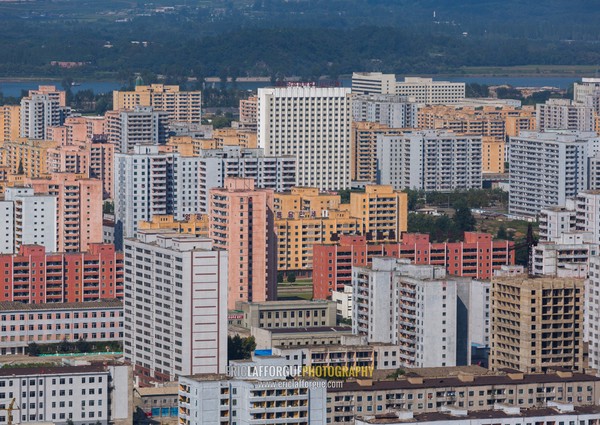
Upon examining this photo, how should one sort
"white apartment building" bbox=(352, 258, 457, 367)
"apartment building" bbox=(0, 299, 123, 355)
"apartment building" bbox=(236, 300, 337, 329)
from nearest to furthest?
1. "white apartment building" bbox=(352, 258, 457, 367)
2. "apartment building" bbox=(0, 299, 123, 355)
3. "apartment building" bbox=(236, 300, 337, 329)

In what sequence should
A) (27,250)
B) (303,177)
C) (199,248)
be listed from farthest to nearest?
(303,177)
(27,250)
(199,248)

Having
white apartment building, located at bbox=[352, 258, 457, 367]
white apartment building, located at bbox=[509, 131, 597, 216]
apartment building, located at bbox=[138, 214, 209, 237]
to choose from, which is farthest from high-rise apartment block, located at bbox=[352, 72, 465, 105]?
white apartment building, located at bbox=[352, 258, 457, 367]

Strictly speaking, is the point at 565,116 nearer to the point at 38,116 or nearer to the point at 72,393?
the point at 38,116

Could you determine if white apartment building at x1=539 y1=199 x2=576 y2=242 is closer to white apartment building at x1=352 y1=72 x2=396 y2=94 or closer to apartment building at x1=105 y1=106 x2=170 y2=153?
apartment building at x1=105 y1=106 x2=170 y2=153

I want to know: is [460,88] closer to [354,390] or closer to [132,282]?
[132,282]

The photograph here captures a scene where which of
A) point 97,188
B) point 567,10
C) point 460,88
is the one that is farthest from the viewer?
point 567,10

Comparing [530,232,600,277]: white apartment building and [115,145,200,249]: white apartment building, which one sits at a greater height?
[115,145,200,249]: white apartment building

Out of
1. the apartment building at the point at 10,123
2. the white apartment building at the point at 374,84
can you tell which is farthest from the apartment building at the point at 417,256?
the white apartment building at the point at 374,84

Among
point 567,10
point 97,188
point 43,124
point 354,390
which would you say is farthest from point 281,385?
point 567,10
